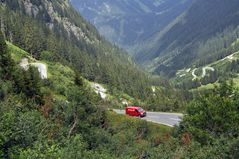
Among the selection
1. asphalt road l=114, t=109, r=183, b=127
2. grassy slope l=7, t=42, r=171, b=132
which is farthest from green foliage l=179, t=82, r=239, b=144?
asphalt road l=114, t=109, r=183, b=127

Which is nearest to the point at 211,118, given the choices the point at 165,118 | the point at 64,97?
the point at 165,118

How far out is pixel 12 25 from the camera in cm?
19088

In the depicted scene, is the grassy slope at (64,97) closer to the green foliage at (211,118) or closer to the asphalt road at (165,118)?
the asphalt road at (165,118)

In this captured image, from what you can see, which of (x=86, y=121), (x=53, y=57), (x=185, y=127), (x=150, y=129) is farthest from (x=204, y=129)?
(x=53, y=57)

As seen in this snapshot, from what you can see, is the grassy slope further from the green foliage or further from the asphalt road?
the green foliage

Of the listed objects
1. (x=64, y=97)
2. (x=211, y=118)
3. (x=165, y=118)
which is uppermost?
(x=64, y=97)

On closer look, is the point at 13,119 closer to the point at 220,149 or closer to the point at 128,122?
the point at 220,149

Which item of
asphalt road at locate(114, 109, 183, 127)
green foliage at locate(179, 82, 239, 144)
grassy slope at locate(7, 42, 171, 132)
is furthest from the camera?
asphalt road at locate(114, 109, 183, 127)

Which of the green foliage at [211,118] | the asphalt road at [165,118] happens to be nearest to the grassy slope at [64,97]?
the asphalt road at [165,118]

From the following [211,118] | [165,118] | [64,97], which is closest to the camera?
[211,118]

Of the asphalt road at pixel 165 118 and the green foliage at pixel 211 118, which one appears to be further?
the asphalt road at pixel 165 118

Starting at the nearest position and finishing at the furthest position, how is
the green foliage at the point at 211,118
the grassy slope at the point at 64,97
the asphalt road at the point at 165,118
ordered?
the green foliage at the point at 211,118, the grassy slope at the point at 64,97, the asphalt road at the point at 165,118

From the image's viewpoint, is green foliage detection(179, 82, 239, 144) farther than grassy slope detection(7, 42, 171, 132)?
No

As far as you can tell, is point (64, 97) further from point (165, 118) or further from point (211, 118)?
point (211, 118)
